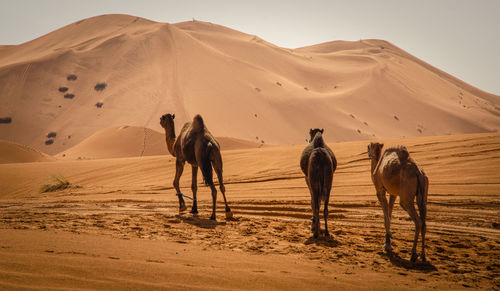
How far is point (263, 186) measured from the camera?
1394 centimetres

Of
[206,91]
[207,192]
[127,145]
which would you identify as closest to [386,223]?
[207,192]

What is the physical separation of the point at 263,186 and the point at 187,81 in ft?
139

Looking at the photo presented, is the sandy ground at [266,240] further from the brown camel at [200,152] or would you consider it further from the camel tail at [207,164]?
the camel tail at [207,164]

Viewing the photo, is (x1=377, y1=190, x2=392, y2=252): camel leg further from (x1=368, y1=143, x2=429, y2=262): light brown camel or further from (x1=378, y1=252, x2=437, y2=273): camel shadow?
(x1=378, y1=252, x2=437, y2=273): camel shadow

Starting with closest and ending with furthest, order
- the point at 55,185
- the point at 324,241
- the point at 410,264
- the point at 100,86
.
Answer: the point at 410,264, the point at 324,241, the point at 55,185, the point at 100,86

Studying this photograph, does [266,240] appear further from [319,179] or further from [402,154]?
[402,154]

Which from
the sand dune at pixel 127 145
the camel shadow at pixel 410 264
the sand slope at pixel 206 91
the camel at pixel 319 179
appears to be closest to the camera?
the camel shadow at pixel 410 264

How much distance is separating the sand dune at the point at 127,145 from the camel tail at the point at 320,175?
2309 centimetres

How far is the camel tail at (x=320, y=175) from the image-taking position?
23.0 ft

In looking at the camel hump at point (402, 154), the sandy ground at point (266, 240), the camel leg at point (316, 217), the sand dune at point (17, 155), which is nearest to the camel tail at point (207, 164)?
the sandy ground at point (266, 240)

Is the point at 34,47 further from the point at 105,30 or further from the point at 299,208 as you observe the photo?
the point at 299,208

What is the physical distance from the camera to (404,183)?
5891mm

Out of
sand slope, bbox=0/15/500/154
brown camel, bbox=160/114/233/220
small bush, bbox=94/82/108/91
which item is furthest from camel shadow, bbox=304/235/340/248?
small bush, bbox=94/82/108/91

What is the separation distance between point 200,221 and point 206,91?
45.3 m
